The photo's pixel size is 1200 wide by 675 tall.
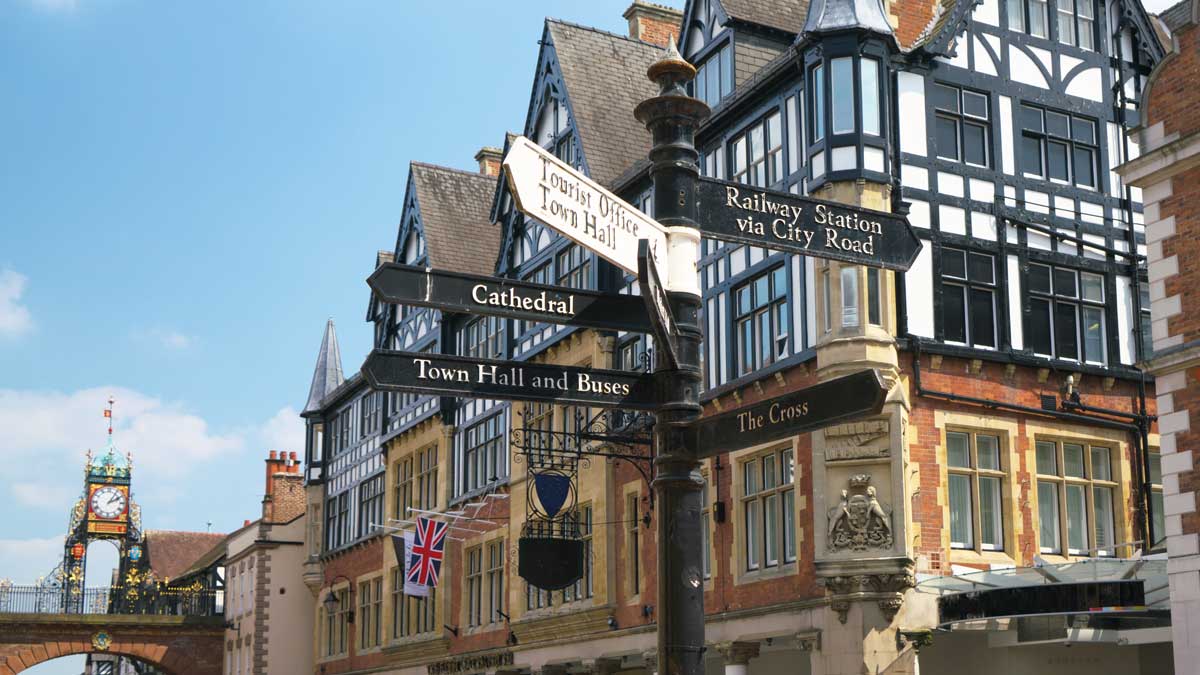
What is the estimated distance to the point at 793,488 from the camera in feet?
75.2

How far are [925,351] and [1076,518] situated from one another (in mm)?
3947

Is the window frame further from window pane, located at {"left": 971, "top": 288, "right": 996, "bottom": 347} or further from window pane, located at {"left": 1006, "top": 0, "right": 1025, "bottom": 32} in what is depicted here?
window pane, located at {"left": 1006, "top": 0, "right": 1025, "bottom": 32}

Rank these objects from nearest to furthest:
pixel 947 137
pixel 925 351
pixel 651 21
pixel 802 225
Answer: pixel 802 225, pixel 925 351, pixel 947 137, pixel 651 21

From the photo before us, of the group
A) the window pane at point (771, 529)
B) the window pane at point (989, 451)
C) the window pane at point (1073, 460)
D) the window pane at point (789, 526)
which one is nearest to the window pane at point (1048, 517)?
the window pane at point (1073, 460)

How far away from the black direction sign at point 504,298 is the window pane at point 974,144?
16.9 meters

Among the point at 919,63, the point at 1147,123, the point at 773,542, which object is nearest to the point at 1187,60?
the point at 1147,123

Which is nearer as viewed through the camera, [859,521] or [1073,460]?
[859,521]

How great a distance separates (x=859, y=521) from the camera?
69.9ft

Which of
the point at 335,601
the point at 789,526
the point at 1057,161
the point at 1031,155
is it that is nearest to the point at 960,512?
the point at 789,526

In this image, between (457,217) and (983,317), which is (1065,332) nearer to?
(983,317)

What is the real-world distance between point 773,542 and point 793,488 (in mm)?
1141

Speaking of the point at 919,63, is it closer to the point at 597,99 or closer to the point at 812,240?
the point at 597,99

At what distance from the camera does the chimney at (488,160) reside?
42.7m

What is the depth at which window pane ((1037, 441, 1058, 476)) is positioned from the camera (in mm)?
23422
